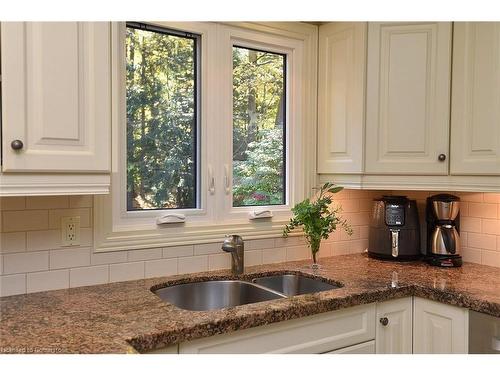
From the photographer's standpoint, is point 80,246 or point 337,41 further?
point 337,41

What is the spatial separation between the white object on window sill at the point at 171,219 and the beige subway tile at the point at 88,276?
293 mm

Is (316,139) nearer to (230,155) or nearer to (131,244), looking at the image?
(230,155)

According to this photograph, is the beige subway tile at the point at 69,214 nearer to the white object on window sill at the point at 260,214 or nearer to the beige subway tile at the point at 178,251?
the beige subway tile at the point at 178,251

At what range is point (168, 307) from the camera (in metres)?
1.50

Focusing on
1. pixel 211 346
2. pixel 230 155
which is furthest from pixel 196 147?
pixel 211 346

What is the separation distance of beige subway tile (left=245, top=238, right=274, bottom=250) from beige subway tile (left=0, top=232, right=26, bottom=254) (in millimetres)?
989

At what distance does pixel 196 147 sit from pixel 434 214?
123 centimetres

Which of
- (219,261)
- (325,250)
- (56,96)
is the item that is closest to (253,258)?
(219,261)

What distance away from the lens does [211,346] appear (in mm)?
1401

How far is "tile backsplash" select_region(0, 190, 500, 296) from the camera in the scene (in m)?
1.64

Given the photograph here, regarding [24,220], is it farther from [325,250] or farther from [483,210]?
[483,210]

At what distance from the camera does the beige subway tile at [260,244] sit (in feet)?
7.19
